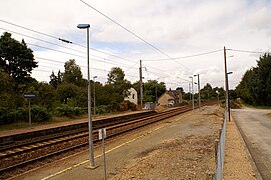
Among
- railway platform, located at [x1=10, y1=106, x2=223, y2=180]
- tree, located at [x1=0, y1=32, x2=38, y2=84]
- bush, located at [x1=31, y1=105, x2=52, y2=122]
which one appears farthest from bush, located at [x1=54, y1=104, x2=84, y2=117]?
railway platform, located at [x1=10, y1=106, x2=223, y2=180]

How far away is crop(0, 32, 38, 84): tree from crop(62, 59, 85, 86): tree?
33021 mm

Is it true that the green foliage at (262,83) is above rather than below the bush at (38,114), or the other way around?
above

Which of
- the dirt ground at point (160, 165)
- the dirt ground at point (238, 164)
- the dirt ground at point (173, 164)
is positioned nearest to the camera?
the dirt ground at point (173, 164)

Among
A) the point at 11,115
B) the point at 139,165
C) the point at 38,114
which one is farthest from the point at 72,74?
the point at 139,165

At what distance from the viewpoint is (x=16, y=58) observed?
47625mm

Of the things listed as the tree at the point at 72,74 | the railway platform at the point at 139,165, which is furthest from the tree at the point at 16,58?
the railway platform at the point at 139,165

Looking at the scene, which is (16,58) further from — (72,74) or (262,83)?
(262,83)

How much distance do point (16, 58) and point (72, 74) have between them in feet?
121

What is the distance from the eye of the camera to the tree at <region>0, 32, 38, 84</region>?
151 feet

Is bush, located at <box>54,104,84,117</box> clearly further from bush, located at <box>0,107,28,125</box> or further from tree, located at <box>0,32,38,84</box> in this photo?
tree, located at <box>0,32,38,84</box>

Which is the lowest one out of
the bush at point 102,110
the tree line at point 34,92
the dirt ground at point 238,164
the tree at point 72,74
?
the dirt ground at point 238,164

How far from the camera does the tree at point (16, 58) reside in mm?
46000

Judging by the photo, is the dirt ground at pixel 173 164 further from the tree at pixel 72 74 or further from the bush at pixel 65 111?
the tree at pixel 72 74

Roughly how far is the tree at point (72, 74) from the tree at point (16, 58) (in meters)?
33.0
